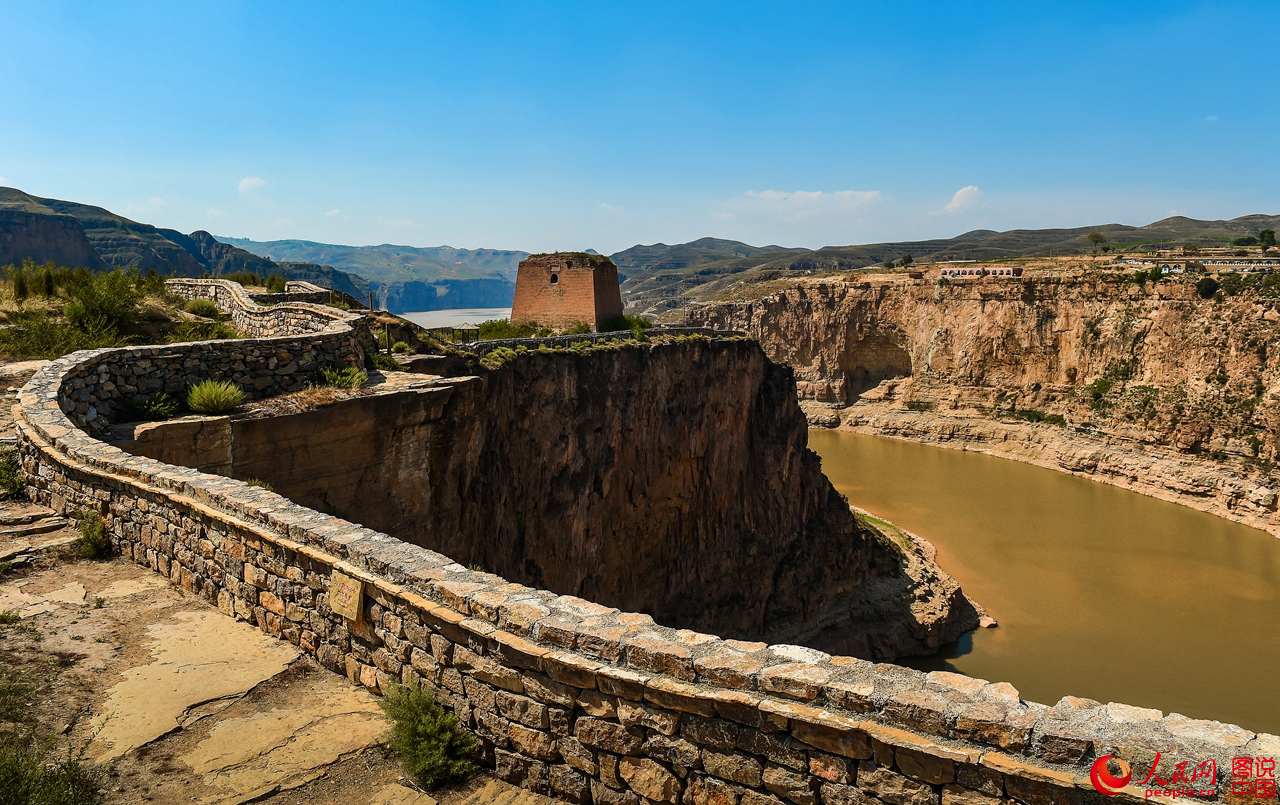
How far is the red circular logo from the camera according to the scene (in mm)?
2838

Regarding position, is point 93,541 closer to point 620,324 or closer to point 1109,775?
point 1109,775

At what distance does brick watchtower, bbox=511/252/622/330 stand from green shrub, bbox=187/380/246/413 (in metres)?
20.0

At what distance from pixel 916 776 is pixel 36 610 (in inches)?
232

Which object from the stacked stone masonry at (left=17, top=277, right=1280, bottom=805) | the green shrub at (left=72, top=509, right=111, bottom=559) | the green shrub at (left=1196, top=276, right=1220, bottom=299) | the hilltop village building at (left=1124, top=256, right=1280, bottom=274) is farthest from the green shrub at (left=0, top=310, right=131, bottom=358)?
the hilltop village building at (left=1124, top=256, right=1280, bottom=274)

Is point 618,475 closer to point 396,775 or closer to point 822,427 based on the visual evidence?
point 396,775

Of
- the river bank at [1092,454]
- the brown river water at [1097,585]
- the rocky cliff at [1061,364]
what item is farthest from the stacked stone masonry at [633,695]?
the rocky cliff at [1061,364]

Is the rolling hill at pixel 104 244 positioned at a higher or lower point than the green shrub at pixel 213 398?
higher

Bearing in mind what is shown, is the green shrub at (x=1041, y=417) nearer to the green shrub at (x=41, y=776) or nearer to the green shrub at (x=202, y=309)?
the green shrub at (x=202, y=309)

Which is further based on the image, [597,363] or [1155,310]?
[1155,310]

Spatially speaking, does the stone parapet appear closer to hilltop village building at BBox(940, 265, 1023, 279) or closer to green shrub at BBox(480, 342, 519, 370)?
green shrub at BBox(480, 342, 519, 370)

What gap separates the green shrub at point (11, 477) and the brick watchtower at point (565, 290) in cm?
2134

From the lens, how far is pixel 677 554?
2292 cm

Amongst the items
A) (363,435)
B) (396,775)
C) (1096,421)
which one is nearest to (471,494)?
(363,435)

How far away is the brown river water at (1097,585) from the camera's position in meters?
22.8
